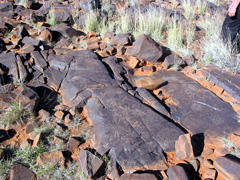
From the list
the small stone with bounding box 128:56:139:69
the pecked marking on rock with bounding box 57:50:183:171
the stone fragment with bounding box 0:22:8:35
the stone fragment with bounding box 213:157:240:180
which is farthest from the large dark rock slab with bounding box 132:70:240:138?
the stone fragment with bounding box 0:22:8:35

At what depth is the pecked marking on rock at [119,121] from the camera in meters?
2.69

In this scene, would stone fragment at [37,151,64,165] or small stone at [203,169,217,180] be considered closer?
small stone at [203,169,217,180]

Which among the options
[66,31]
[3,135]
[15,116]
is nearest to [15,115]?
[15,116]

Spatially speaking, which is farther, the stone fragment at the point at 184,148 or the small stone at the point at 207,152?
the small stone at the point at 207,152

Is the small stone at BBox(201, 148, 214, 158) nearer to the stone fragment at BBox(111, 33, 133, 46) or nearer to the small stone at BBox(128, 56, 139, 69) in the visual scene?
the small stone at BBox(128, 56, 139, 69)

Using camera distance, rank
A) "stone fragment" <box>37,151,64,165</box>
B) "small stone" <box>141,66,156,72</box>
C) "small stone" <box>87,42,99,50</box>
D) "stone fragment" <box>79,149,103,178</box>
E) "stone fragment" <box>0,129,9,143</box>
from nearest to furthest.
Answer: "stone fragment" <box>79,149,103,178</box> < "stone fragment" <box>37,151,64,165</box> < "stone fragment" <box>0,129,9,143</box> < "small stone" <box>141,66,156,72</box> < "small stone" <box>87,42,99,50</box>

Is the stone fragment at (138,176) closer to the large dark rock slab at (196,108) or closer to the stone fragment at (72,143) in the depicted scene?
the stone fragment at (72,143)

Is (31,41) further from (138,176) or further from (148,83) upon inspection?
(138,176)

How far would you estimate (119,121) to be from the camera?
10.1 feet

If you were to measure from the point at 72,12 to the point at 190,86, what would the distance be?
473 centimetres

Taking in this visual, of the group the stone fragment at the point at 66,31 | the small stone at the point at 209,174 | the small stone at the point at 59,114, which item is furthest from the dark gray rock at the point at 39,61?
the small stone at the point at 209,174

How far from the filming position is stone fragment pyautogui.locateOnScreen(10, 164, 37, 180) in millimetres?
2461

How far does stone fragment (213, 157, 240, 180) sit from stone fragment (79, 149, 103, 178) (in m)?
1.30

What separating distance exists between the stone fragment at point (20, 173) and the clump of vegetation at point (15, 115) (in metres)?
0.81
